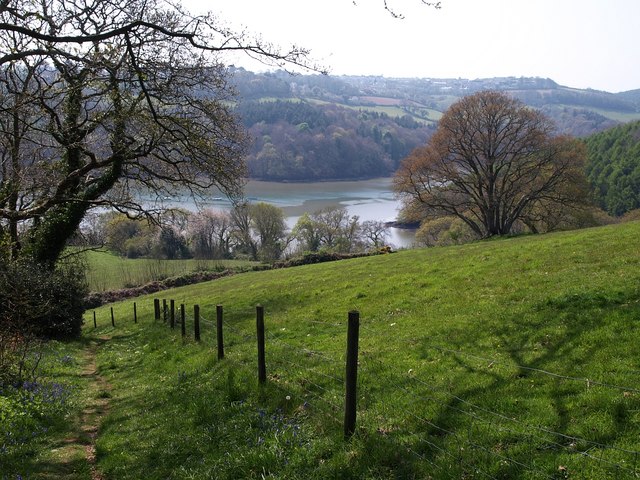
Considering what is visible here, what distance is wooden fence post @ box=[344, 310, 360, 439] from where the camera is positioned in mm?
5371

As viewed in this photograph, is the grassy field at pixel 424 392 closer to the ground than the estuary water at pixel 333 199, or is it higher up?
higher up

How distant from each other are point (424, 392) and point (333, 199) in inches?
4449

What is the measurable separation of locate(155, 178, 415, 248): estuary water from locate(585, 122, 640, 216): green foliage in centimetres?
3770

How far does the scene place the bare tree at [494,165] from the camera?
38906 millimetres

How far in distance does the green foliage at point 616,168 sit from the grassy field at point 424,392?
68.8 meters

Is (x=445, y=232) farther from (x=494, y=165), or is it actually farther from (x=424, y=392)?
(x=424, y=392)

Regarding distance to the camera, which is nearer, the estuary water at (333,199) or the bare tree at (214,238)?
the bare tree at (214,238)

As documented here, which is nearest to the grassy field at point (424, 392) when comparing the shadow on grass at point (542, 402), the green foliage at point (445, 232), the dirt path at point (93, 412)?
the shadow on grass at point (542, 402)

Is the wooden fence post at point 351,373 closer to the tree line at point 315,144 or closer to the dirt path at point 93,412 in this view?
the dirt path at point 93,412

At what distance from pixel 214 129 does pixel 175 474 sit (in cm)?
1137

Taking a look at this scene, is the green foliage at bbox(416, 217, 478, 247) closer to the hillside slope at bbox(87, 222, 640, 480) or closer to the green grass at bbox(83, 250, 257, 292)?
the green grass at bbox(83, 250, 257, 292)

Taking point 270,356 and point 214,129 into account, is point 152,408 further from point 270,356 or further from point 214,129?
point 214,129

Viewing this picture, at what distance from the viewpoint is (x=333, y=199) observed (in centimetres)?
11900

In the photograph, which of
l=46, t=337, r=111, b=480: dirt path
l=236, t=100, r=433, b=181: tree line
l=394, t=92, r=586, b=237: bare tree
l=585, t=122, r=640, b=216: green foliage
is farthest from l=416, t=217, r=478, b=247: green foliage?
l=236, t=100, r=433, b=181: tree line
